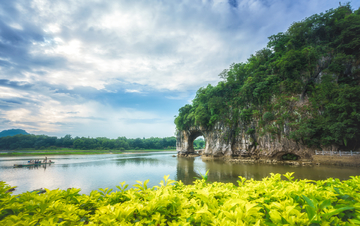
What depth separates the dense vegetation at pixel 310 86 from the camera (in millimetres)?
14250

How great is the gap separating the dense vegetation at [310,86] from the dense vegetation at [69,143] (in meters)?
44.0

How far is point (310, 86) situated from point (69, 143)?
62.8 metres

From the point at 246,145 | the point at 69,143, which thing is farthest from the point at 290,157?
the point at 69,143

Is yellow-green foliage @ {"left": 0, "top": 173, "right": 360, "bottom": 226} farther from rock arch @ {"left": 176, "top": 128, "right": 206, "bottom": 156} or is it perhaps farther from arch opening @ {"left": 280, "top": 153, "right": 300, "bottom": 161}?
rock arch @ {"left": 176, "top": 128, "right": 206, "bottom": 156}

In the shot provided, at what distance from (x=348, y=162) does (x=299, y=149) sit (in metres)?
3.87

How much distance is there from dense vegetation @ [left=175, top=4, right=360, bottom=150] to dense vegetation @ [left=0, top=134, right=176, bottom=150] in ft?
144

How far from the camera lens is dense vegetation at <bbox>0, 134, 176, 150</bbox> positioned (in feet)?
136

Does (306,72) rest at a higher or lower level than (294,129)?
higher

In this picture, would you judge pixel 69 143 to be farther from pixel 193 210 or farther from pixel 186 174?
pixel 193 210

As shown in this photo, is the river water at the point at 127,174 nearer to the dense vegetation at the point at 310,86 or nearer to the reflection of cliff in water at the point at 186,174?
the reflection of cliff in water at the point at 186,174

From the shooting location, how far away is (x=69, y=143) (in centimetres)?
5088

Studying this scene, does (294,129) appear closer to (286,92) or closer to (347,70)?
(286,92)

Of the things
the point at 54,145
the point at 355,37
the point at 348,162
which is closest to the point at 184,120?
the point at 348,162

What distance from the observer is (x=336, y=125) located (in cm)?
1358
